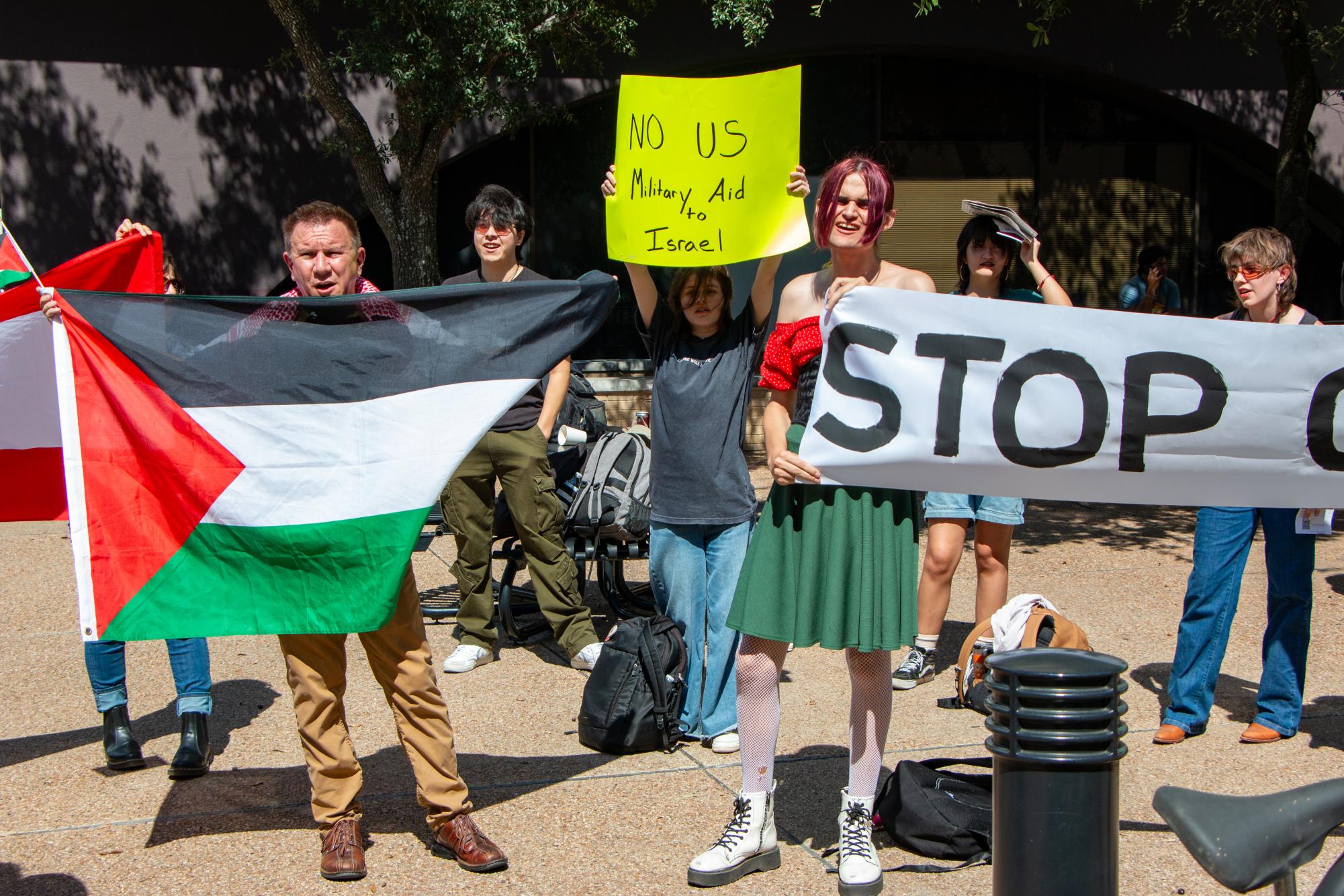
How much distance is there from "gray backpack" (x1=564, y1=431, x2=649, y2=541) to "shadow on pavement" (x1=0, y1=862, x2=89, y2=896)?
9.64ft

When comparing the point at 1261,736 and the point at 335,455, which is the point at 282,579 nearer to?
the point at 335,455

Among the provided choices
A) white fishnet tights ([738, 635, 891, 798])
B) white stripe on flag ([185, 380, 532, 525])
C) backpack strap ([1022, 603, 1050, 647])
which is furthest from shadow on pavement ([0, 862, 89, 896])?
backpack strap ([1022, 603, 1050, 647])

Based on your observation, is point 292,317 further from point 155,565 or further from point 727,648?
point 727,648

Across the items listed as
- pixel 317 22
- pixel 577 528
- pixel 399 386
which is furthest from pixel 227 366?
pixel 317 22

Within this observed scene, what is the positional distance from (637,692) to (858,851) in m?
1.31

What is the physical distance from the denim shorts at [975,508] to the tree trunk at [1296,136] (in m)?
6.17

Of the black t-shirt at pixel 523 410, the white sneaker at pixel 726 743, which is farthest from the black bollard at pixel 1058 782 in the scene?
the black t-shirt at pixel 523 410

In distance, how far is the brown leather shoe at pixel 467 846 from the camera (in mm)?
3711

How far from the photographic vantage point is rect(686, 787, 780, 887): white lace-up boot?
3602 millimetres

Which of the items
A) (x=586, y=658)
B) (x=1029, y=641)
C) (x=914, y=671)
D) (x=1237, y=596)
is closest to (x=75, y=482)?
(x=586, y=658)

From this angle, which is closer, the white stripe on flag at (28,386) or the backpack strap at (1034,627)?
the white stripe on flag at (28,386)

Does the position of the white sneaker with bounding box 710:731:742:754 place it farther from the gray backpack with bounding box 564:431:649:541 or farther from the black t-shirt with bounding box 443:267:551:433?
the black t-shirt with bounding box 443:267:551:433

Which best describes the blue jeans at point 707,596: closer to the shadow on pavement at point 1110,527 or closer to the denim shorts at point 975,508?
the denim shorts at point 975,508

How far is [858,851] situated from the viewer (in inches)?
141
